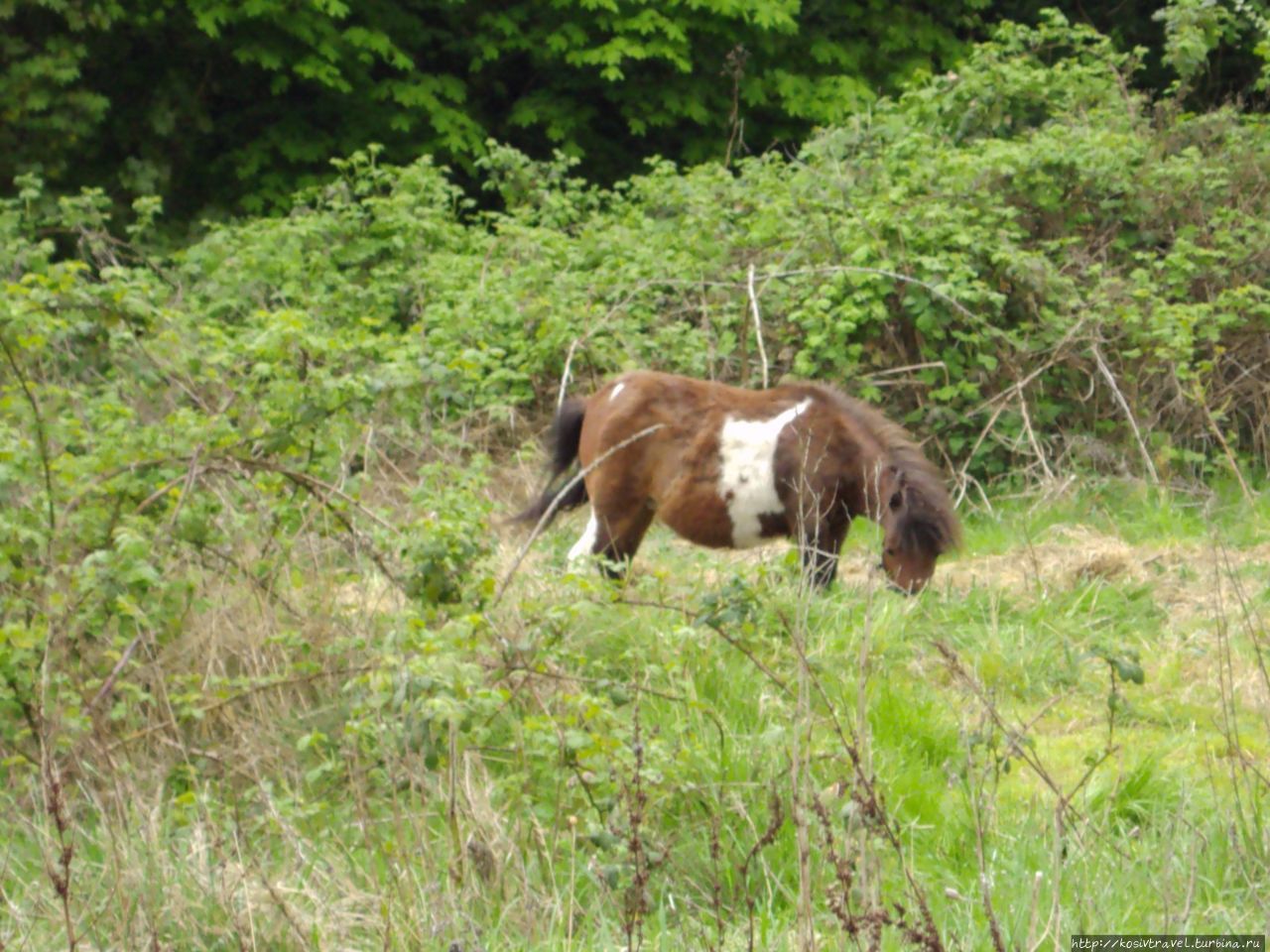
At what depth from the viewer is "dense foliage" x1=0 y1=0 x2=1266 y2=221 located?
49.6 ft

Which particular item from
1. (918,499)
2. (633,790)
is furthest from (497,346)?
(633,790)

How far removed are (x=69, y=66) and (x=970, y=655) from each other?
34.4 feet

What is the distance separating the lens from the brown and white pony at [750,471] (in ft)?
24.2

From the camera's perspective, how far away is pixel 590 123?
18078 mm

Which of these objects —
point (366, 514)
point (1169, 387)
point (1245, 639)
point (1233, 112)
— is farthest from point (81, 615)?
point (1233, 112)

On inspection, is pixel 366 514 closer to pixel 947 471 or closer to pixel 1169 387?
pixel 947 471

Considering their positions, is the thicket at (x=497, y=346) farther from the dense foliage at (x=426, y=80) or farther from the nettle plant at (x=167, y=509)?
the dense foliage at (x=426, y=80)

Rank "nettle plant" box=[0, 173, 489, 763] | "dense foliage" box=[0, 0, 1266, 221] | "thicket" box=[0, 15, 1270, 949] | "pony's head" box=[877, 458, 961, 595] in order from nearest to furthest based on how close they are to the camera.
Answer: "nettle plant" box=[0, 173, 489, 763] → "thicket" box=[0, 15, 1270, 949] → "pony's head" box=[877, 458, 961, 595] → "dense foliage" box=[0, 0, 1266, 221]

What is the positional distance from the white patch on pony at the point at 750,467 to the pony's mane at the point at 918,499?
330mm

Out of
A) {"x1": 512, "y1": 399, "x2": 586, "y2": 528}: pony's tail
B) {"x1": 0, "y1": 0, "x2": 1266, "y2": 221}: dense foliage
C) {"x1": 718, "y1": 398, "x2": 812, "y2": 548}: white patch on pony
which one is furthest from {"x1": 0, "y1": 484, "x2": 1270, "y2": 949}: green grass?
{"x1": 0, "y1": 0, "x2": 1266, "y2": 221}: dense foliage

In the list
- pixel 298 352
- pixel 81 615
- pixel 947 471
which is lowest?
pixel 947 471

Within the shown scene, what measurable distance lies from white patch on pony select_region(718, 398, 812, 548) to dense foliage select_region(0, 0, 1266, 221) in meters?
7.80

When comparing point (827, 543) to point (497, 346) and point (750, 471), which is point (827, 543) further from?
point (497, 346)

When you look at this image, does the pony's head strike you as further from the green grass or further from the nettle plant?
the nettle plant
